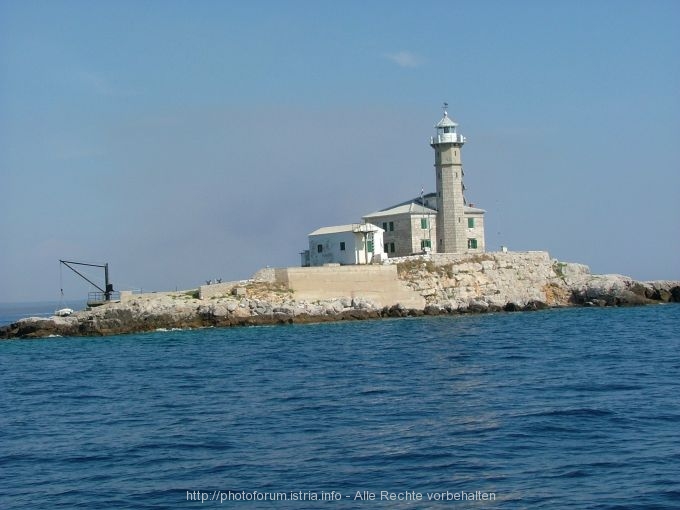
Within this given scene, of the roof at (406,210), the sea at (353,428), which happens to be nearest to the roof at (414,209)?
the roof at (406,210)

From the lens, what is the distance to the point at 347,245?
173 ft

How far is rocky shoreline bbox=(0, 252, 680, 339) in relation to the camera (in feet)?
150

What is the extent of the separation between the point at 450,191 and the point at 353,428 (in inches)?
1502

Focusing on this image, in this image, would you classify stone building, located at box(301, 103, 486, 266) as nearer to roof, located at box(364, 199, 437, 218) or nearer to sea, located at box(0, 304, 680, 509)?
roof, located at box(364, 199, 437, 218)

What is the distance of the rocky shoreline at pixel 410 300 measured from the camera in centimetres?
4578

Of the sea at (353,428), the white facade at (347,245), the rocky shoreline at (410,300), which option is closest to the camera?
the sea at (353,428)

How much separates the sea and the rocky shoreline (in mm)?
12373

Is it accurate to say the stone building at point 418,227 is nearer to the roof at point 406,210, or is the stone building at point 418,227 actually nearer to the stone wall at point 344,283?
the roof at point 406,210

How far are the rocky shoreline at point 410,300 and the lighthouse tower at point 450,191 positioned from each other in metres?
2.18

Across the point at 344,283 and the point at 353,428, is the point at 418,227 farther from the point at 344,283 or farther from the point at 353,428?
the point at 353,428

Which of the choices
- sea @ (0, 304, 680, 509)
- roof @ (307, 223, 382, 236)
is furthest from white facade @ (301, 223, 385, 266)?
sea @ (0, 304, 680, 509)

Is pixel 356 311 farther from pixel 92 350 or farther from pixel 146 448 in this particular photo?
pixel 146 448

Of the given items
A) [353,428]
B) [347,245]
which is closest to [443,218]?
[347,245]

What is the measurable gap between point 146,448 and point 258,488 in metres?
3.76
